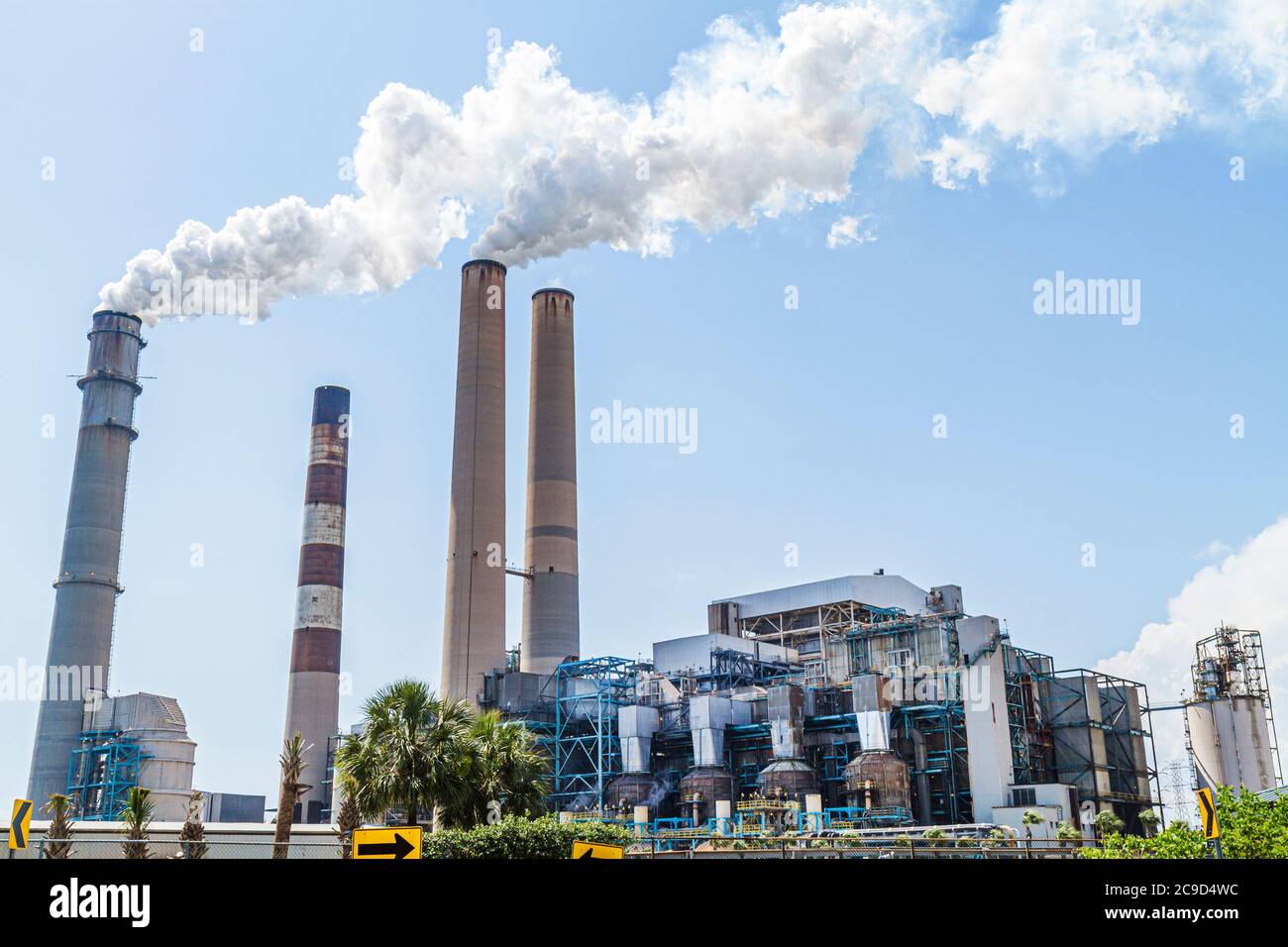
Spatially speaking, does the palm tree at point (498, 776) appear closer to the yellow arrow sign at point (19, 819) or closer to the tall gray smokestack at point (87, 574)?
the yellow arrow sign at point (19, 819)

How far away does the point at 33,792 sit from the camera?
77.9 m

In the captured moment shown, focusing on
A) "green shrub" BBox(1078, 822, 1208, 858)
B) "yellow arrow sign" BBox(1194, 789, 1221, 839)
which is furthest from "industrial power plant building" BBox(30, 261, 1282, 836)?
"yellow arrow sign" BBox(1194, 789, 1221, 839)

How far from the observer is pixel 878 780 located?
61906 mm

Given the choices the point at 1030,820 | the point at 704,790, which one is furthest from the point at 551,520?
the point at 1030,820

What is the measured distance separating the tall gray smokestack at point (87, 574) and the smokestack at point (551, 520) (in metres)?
28.5

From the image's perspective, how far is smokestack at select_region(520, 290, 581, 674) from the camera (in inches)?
3354

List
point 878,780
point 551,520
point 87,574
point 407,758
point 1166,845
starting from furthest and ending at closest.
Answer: point 551,520, point 87,574, point 878,780, point 407,758, point 1166,845

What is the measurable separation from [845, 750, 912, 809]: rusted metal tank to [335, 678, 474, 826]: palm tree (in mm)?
36206

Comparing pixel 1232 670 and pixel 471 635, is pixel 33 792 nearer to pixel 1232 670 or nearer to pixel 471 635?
pixel 471 635

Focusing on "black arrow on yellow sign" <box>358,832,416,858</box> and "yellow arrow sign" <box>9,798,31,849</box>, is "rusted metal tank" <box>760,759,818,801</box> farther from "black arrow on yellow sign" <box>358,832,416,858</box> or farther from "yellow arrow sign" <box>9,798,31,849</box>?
"black arrow on yellow sign" <box>358,832,416,858</box>

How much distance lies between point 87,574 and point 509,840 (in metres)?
60.7

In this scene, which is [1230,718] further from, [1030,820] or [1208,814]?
[1208,814]

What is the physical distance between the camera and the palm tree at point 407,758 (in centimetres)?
2919
